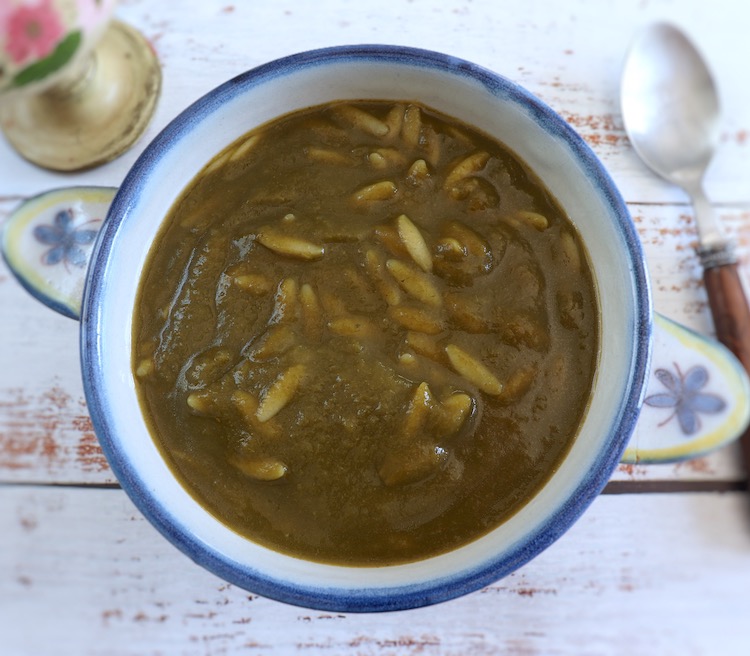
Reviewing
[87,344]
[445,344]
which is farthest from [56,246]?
[445,344]

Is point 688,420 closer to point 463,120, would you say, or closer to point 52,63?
point 463,120

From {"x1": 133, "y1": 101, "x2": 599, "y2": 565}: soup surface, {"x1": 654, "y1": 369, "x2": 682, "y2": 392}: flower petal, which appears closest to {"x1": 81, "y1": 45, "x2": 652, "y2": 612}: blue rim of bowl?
{"x1": 133, "y1": 101, "x2": 599, "y2": 565}: soup surface

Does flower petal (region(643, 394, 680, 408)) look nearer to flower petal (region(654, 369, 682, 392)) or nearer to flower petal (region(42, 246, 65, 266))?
flower petal (region(654, 369, 682, 392))

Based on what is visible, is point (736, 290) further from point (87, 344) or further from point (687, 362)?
point (87, 344)

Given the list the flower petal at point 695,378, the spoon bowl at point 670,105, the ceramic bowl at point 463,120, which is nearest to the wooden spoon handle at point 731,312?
the flower petal at point 695,378

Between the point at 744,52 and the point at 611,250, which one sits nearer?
the point at 611,250

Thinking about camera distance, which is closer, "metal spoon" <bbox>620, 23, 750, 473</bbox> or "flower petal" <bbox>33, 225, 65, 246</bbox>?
"flower petal" <bbox>33, 225, 65, 246</bbox>

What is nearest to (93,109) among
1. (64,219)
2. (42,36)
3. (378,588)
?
(64,219)
